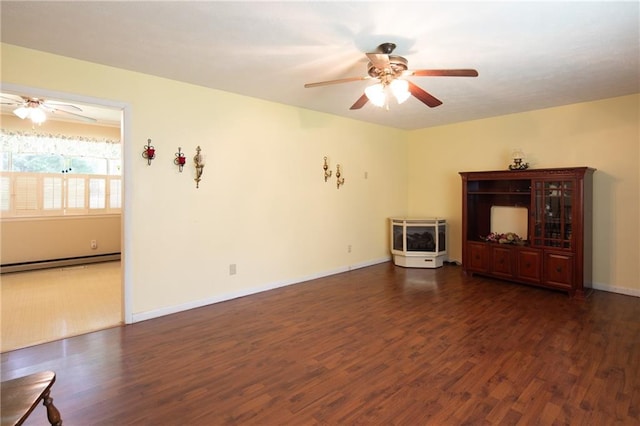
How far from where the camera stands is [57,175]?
6.07 m

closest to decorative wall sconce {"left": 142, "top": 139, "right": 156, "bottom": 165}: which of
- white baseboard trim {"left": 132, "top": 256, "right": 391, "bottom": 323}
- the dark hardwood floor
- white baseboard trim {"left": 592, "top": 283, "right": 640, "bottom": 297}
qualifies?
white baseboard trim {"left": 132, "top": 256, "right": 391, "bottom": 323}

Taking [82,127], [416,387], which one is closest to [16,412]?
[416,387]

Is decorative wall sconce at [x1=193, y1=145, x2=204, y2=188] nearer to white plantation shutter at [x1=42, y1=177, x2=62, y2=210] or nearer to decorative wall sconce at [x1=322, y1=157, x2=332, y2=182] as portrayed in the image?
decorative wall sconce at [x1=322, y1=157, x2=332, y2=182]

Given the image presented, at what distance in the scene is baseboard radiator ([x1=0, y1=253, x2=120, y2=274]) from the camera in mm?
5598

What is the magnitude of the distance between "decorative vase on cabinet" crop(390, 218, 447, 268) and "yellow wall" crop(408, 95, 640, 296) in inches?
47.5

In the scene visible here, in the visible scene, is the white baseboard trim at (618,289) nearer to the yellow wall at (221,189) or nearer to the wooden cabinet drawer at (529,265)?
the wooden cabinet drawer at (529,265)

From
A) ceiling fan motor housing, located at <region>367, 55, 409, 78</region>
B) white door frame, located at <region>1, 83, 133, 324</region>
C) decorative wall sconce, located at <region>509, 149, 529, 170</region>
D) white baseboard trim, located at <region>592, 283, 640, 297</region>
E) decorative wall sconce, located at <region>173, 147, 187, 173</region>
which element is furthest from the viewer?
decorative wall sconce, located at <region>509, 149, 529, 170</region>

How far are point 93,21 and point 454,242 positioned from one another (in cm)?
598

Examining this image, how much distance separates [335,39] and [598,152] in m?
4.20

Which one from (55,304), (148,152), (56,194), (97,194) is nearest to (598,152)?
(148,152)

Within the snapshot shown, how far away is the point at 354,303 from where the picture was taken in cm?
409

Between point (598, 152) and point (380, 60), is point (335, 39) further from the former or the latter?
point (598, 152)

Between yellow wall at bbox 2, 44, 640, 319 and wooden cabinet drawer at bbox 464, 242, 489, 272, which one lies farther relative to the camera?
wooden cabinet drawer at bbox 464, 242, 489, 272

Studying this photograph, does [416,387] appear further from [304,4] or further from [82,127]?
[82,127]
